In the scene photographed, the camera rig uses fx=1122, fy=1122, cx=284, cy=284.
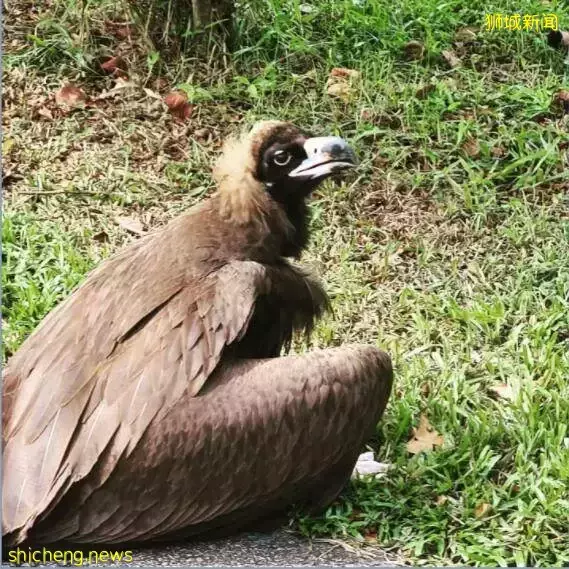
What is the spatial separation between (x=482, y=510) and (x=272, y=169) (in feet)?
3.69

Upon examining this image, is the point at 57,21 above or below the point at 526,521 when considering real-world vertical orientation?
above

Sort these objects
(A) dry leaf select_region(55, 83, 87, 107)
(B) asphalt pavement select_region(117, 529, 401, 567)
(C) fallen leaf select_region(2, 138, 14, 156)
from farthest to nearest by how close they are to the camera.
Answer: (A) dry leaf select_region(55, 83, 87, 107), (C) fallen leaf select_region(2, 138, 14, 156), (B) asphalt pavement select_region(117, 529, 401, 567)

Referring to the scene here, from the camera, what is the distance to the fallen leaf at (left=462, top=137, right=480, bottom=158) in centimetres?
355

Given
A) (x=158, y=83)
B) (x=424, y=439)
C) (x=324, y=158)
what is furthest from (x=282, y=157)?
(x=424, y=439)

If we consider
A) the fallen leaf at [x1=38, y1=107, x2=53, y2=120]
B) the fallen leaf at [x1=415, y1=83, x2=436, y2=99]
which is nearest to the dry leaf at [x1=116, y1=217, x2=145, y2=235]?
the fallen leaf at [x1=38, y1=107, x2=53, y2=120]

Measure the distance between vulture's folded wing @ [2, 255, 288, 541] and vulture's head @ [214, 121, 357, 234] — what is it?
183 millimetres

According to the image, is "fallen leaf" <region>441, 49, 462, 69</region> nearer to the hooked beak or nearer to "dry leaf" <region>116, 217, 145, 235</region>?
the hooked beak

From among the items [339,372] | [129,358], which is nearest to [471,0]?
[339,372]

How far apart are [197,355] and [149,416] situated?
21 centimetres

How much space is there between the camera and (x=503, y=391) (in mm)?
3447

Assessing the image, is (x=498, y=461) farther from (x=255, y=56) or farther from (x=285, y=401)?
(x=255, y=56)

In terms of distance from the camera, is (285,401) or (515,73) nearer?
(285,401)

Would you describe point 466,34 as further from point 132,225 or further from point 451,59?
point 132,225

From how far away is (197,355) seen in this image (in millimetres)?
3000
